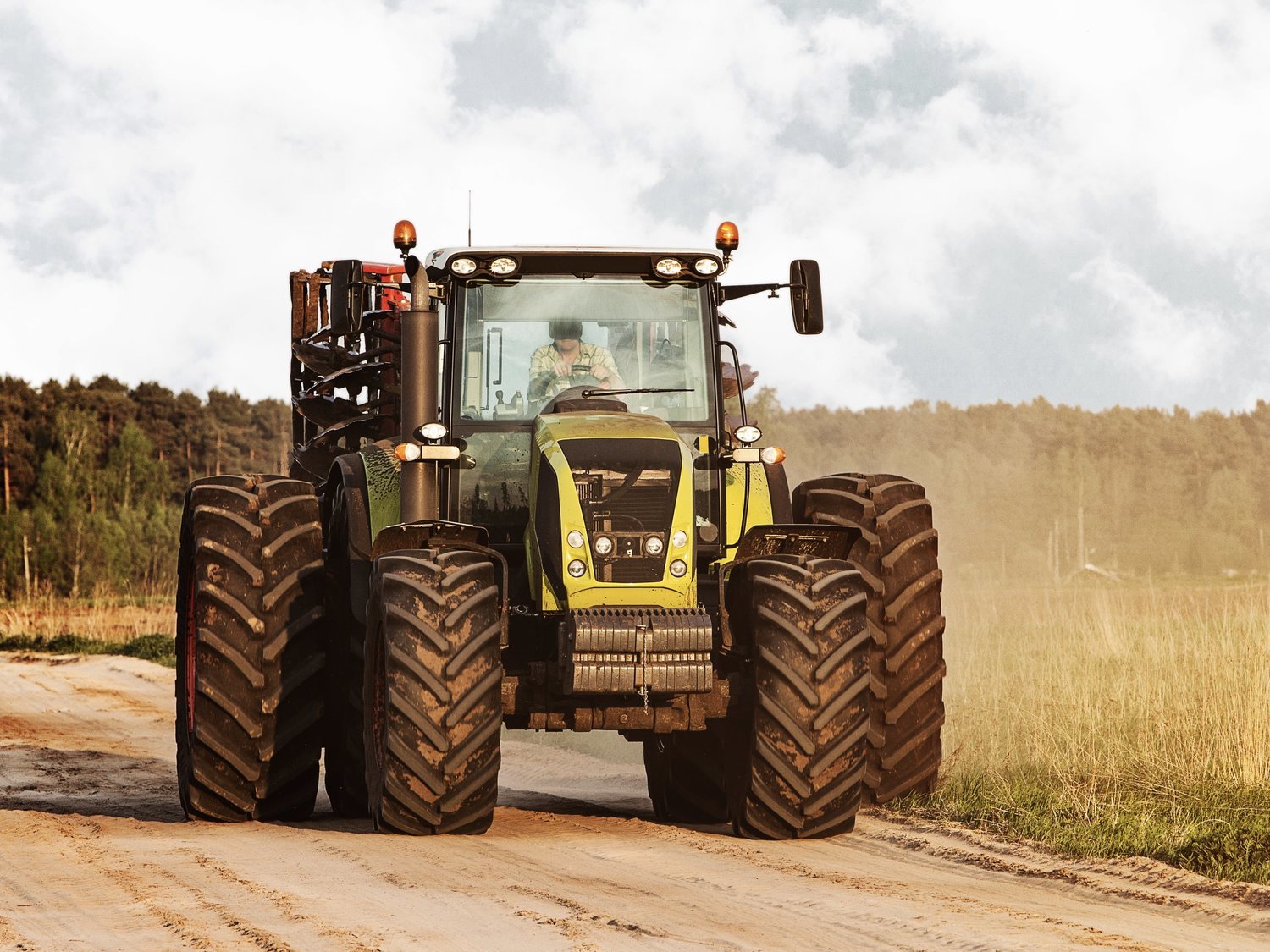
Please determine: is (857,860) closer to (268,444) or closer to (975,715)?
(975,715)

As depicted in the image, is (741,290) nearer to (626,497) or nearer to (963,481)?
(626,497)

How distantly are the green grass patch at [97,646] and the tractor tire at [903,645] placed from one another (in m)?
19.0

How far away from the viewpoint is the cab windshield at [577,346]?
9867mm

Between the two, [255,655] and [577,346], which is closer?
[255,655]

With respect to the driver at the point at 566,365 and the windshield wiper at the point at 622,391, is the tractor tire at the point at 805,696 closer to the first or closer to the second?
the windshield wiper at the point at 622,391

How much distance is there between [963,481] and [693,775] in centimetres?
5890

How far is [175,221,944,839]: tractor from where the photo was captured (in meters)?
8.50

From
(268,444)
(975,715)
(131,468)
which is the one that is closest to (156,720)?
(975,715)

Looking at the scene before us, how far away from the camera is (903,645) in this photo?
399 inches

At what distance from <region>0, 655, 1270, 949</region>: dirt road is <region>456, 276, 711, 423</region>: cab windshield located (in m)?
2.44

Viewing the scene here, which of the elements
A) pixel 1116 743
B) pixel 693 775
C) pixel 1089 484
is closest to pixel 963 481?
pixel 1089 484

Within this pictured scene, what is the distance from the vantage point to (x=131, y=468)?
231 feet

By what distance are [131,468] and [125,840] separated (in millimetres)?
63748

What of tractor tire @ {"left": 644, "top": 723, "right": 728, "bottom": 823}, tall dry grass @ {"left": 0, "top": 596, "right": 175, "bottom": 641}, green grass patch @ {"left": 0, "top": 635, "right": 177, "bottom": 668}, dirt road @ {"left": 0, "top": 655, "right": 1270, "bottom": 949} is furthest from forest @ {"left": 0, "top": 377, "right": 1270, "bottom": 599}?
dirt road @ {"left": 0, "top": 655, "right": 1270, "bottom": 949}
